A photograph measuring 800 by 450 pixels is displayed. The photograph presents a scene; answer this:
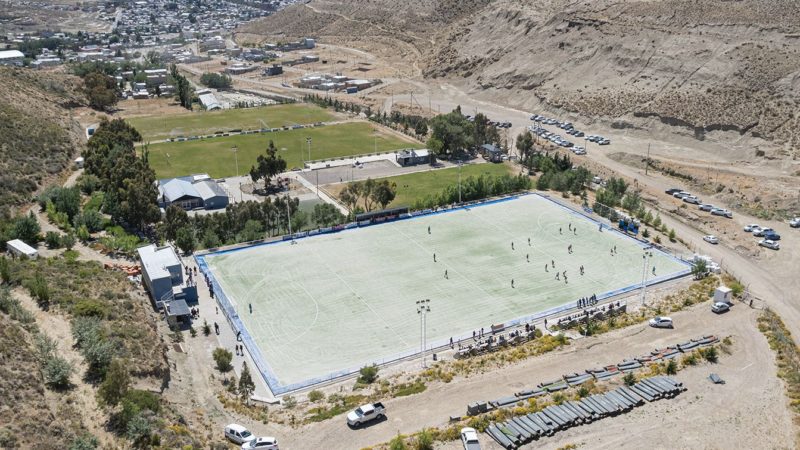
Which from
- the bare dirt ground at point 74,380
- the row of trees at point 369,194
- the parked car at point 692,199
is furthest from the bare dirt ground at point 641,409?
the parked car at point 692,199

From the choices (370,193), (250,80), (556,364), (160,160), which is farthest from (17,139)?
(250,80)

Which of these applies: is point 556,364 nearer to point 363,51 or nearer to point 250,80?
point 250,80

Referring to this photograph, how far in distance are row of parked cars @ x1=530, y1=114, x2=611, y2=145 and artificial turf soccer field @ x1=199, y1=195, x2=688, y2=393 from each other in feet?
116

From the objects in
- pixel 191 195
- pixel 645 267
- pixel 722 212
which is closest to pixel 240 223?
pixel 191 195

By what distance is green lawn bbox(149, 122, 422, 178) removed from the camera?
96.8 m

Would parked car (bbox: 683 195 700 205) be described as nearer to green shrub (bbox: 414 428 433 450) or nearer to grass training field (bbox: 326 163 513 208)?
grass training field (bbox: 326 163 513 208)

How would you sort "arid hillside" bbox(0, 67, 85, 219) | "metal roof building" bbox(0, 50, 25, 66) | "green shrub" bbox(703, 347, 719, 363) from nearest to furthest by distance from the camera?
1. "green shrub" bbox(703, 347, 719, 363)
2. "arid hillside" bbox(0, 67, 85, 219)
3. "metal roof building" bbox(0, 50, 25, 66)

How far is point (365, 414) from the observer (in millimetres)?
37844

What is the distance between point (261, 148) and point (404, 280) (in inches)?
2236

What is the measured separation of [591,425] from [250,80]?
148 m

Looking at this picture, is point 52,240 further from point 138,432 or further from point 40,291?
point 138,432

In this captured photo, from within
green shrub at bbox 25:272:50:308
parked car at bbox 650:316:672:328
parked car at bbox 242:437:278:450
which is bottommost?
parked car at bbox 650:316:672:328

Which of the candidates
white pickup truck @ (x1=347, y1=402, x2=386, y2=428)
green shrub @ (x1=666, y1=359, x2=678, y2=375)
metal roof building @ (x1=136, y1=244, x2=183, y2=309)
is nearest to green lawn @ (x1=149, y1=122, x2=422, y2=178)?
metal roof building @ (x1=136, y1=244, x2=183, y2=309)

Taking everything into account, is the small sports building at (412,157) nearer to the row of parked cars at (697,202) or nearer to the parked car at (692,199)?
the row of parked cars at (697,202)
